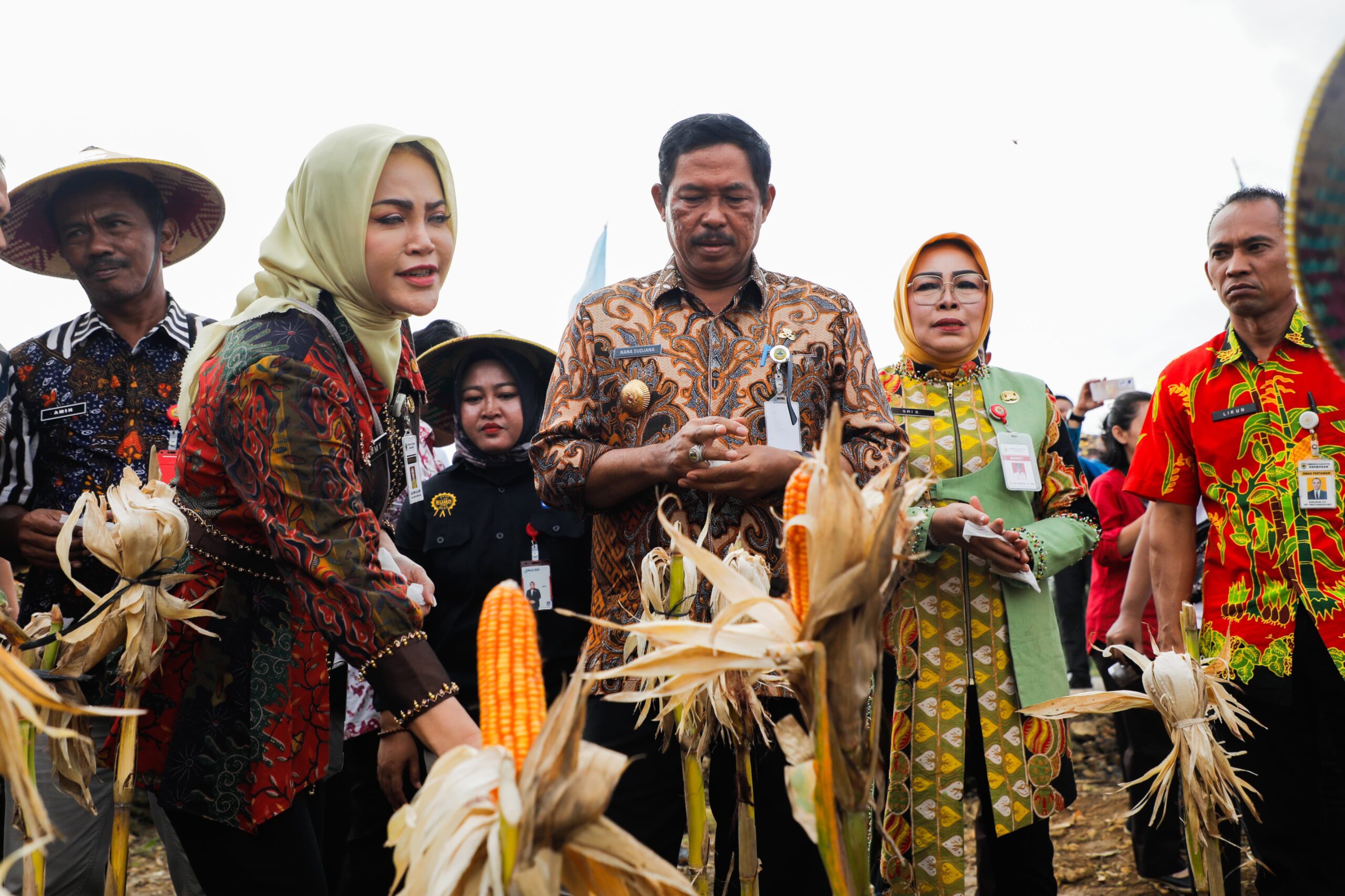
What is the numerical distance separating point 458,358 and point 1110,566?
3.61 metres

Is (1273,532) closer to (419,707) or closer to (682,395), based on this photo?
(682,395)

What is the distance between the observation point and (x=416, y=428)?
2855 millimetres

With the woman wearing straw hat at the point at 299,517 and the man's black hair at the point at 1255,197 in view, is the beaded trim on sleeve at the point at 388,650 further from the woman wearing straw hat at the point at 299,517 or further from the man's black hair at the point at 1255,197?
the man's black hair at the point at 1255,197

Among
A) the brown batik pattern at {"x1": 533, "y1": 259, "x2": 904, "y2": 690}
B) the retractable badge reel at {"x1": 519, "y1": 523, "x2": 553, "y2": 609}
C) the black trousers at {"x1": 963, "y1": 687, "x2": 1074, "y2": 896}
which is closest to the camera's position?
the brown batik pattern at {"x1": 533, "y1": 259, "x2": 904, "y2": 690}

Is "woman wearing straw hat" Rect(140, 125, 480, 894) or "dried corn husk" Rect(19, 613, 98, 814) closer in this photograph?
"woman wearing straw hat" Rect(140, 125, 480, 894)

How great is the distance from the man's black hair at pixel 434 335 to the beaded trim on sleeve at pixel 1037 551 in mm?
2844

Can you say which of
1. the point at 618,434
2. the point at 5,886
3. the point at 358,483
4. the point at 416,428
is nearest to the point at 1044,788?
the point at 618,434

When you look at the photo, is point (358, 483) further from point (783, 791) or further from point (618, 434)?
point (783, 791)

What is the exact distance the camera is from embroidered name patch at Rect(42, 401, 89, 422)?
131 inches

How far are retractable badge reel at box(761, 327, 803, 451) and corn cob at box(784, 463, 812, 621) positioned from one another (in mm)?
1268

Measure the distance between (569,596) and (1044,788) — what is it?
1.86m

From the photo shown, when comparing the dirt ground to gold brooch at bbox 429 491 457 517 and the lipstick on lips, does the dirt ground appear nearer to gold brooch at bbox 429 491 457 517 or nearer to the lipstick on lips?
gold brooch at bbox 429 491 457 517

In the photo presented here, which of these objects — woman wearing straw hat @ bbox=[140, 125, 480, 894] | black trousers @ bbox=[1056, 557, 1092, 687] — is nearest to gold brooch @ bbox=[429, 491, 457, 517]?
woman wearing straw hat @ bbox=[140, 125, 480, 894]

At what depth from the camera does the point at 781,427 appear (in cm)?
278
